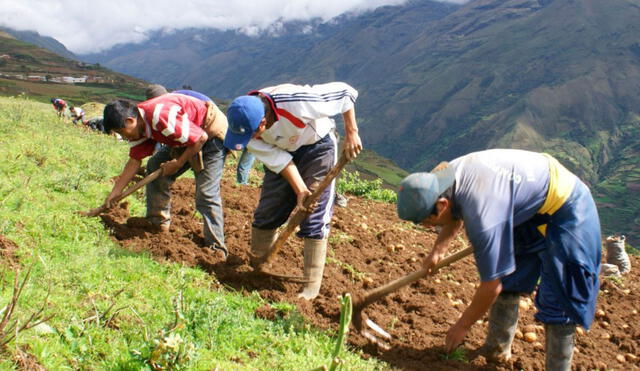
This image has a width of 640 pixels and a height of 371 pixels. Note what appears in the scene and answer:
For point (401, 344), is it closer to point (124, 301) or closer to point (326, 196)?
point (326, 196)

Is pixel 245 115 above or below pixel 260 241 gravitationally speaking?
above

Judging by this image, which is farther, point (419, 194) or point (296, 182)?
point (296, 182)

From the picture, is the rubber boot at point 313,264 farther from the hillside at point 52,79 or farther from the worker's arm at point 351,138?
the hillside at point 52,79

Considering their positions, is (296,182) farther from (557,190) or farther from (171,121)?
(557,190)

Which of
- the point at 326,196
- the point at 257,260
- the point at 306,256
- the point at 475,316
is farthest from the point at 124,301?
the point at 475,316

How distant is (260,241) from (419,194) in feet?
7.01

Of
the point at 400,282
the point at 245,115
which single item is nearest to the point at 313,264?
the point at 400,282

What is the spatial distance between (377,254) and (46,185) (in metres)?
4.19

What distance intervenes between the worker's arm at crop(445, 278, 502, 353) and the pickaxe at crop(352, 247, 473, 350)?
1.35 feet

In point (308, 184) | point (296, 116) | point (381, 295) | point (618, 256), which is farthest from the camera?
point (618, 256)

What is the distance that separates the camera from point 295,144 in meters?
3.96

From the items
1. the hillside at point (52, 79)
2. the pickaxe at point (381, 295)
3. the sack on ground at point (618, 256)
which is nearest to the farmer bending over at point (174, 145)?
the pickaxe at point (381, 295)

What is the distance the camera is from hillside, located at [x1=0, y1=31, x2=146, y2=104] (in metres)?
67.8

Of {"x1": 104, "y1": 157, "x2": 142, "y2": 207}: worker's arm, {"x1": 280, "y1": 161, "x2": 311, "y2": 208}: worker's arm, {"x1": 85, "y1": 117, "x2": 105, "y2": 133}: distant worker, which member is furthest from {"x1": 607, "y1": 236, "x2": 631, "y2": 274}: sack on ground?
{"x1": 85, "y1": 117, "x2": 105, "y2": 133}: distant worker
